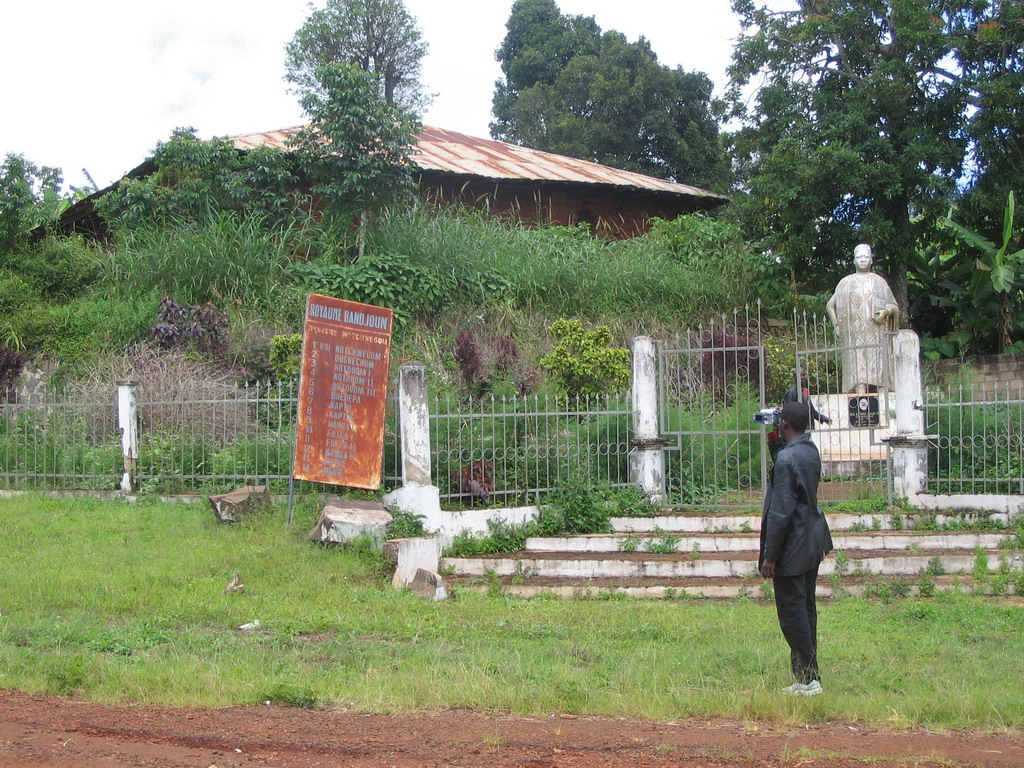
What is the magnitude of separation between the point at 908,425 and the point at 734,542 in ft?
7.87

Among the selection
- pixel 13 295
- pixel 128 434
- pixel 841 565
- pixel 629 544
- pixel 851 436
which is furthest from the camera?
pixel 13 295

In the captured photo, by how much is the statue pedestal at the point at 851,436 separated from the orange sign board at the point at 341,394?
471 centimetres

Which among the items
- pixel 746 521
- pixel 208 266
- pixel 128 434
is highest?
pixel 208 266

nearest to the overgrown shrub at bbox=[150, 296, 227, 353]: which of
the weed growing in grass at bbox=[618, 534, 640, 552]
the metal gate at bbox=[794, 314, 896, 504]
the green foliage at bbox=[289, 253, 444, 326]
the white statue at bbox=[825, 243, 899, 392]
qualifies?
the green foliage at bbox=[289, 253, 444, 326]

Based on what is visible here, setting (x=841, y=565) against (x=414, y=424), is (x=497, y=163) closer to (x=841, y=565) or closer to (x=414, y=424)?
(x=414, y=424)

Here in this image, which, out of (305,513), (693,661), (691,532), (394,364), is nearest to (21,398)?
(394,364)

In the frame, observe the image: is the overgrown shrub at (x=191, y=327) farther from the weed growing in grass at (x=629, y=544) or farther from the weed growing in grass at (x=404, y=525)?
the weed growing in grass at (x=629, y=544)

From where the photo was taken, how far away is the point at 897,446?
415 inches

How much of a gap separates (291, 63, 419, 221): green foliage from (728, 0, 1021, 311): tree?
5548mm

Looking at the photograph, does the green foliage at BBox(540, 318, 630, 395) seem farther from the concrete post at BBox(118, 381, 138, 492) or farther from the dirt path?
the dirt path

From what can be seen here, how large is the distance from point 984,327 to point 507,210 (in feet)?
29.9

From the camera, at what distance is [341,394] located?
10.0 metres

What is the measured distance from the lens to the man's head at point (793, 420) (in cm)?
569

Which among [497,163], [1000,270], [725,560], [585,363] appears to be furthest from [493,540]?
[497,163]
